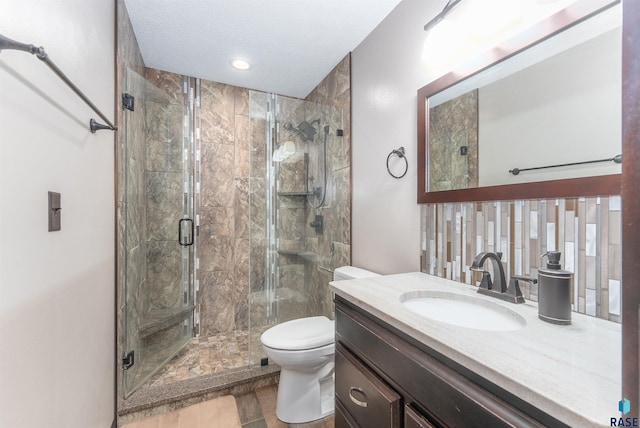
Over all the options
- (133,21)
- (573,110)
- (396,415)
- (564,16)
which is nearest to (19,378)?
(396,415)

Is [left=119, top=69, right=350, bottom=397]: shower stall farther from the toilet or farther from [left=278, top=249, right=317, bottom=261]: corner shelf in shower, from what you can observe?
the toilet

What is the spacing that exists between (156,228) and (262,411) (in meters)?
1.61

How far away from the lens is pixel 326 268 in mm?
2305

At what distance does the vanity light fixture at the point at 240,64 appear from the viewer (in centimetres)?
222

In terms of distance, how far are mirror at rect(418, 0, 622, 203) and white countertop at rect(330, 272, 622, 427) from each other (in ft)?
1.38

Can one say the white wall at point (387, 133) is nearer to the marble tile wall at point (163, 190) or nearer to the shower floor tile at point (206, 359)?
the shower floor tile at point (206, 359)

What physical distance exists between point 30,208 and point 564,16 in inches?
66.5

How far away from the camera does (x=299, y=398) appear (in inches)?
65.0

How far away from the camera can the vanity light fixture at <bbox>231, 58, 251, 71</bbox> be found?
2224mm

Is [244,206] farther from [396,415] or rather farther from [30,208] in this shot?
[396,415]

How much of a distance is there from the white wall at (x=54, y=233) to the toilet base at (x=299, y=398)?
909 millimetres

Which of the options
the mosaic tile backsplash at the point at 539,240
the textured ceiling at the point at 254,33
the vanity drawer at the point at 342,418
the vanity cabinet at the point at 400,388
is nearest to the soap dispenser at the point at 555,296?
the mosaic tile backsplash at the point at 539,240

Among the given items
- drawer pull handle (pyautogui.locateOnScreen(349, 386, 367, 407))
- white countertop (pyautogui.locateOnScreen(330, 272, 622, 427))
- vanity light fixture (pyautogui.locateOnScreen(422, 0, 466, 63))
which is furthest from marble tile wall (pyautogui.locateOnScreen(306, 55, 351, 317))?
white countertop (pyautogui.locateOnScreen(330, 272, 622, 427))

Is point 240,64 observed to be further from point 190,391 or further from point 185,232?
point 190,391
